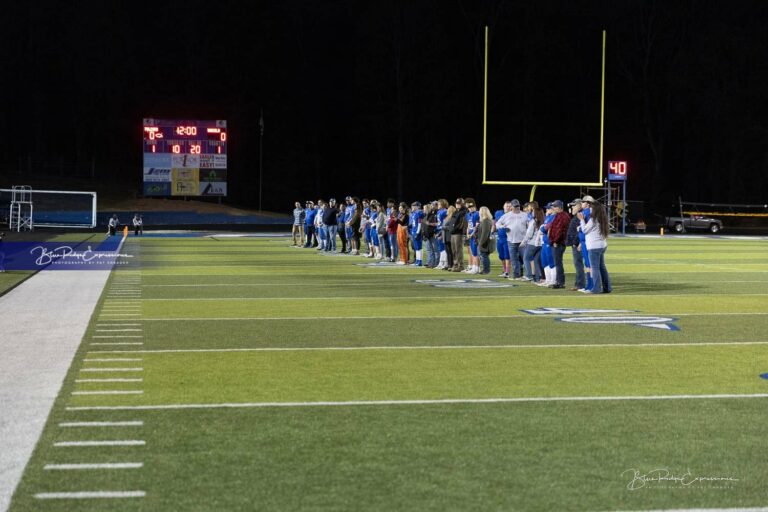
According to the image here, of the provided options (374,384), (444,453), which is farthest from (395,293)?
(444,453)

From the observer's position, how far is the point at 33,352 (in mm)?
9242

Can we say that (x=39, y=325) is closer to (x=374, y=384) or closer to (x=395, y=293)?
(x=374, y=384)

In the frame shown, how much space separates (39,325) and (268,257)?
16253 millimetres

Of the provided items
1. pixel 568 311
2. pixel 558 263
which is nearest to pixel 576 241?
pixel 558 263

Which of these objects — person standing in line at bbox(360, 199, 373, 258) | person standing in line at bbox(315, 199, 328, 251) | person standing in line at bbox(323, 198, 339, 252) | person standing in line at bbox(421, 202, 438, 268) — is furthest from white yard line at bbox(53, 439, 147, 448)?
person standing in line at bbox(315, 199, 328, 251)

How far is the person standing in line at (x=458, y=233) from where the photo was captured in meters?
21.2

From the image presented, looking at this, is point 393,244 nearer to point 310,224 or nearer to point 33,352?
point 310,224

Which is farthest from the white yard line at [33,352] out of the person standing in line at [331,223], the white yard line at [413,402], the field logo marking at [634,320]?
the person standing in line at [331,223]

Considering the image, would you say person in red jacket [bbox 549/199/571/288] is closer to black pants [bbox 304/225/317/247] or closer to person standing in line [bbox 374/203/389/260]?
person standing in line [bbox 374/203/389/260]

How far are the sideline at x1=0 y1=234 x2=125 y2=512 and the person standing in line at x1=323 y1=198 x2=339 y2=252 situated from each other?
41.9 ft

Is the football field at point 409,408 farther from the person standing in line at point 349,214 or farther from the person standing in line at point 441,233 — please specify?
the person standing in line at point 349,214

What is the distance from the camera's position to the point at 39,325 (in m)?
11.3

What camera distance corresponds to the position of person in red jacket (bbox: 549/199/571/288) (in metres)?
16.7

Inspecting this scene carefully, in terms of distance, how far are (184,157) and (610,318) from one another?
135ft
